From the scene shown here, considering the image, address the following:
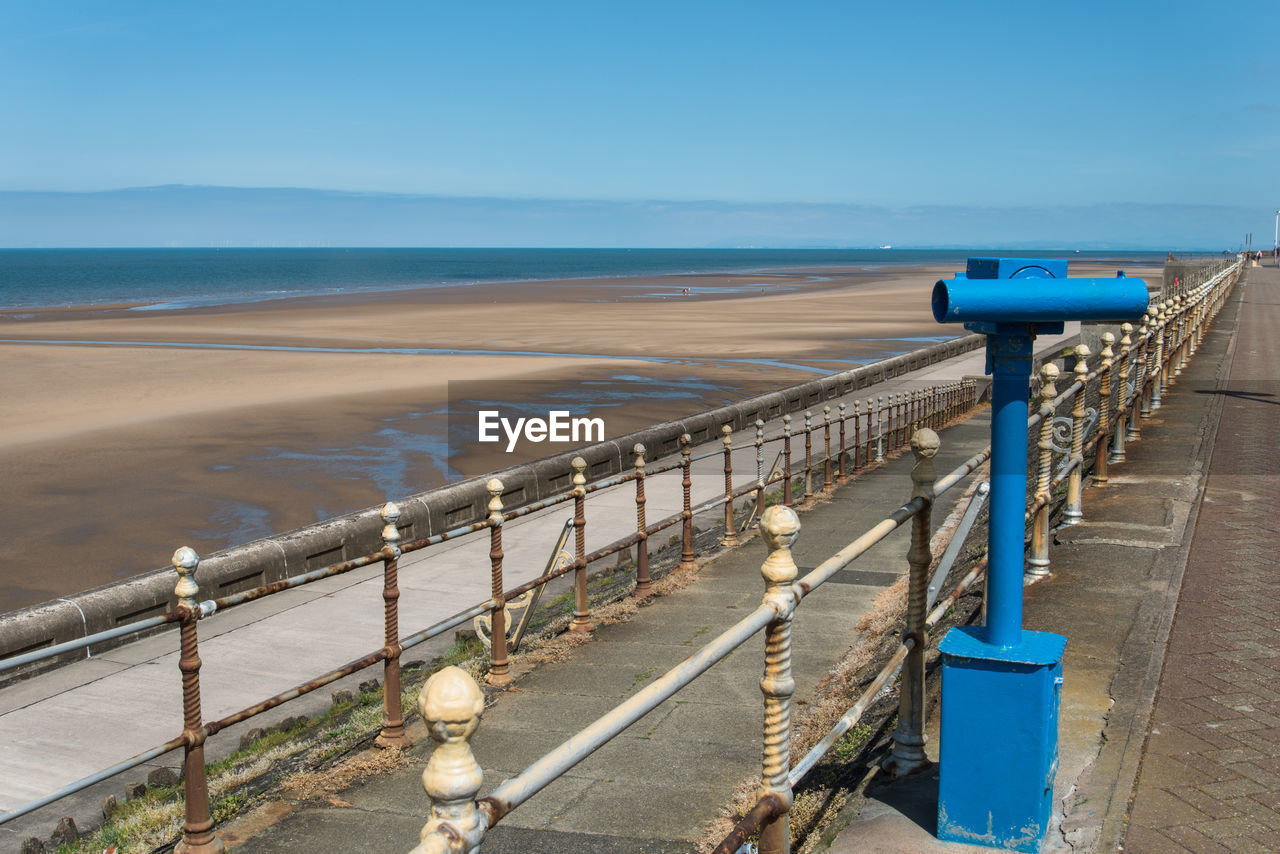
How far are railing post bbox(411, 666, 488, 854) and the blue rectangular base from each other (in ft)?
7.67

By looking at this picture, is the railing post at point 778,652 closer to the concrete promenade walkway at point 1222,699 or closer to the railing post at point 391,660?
the concrete promenade walkway at point 1222,699

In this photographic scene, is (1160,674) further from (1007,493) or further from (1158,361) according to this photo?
(1158,361)

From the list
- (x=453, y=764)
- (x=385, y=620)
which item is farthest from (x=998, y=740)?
(x=385, y=620)

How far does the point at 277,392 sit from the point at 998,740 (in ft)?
90.0

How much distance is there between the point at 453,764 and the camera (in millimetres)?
1977

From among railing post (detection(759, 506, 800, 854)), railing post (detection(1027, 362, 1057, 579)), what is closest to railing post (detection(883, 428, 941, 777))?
railing post (detection(759, 506, 800, 854))

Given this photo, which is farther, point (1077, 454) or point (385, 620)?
point (1077, 454)

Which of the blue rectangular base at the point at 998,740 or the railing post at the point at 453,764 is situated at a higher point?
the railing post at the point at 453,764

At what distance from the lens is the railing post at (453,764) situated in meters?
1.96

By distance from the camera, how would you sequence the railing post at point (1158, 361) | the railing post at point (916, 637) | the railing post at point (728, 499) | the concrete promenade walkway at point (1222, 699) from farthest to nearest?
the railing post at point (1158, 361), the railing post at point (728, 499), the railing post at point (916, 637), the concrete promenade walkway at point (1222, 699)

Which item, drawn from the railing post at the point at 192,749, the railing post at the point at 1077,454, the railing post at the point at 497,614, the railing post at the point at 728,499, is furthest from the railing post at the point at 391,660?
the railing post at the point at 728,499

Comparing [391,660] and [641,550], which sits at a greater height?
[391,660]

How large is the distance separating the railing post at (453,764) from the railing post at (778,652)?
1.29 metres

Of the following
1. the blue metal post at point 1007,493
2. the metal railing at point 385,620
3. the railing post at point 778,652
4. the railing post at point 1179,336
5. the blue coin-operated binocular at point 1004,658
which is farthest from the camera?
the railing post at point 1179,336
